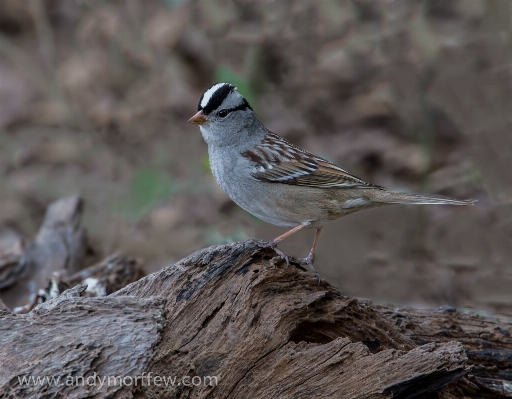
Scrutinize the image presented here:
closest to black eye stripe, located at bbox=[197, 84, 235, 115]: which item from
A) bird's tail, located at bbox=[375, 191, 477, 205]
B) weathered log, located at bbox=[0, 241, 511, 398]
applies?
bird's tail, located at bbox=[375, 191, 477, 205]

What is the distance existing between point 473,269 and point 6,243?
421 centimetres

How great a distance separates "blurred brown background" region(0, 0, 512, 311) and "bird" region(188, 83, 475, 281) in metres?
1.14

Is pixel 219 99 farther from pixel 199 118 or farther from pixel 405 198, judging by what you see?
pixel 405 198

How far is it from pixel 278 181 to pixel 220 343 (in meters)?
1.38

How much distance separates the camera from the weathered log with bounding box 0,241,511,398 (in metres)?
2.76

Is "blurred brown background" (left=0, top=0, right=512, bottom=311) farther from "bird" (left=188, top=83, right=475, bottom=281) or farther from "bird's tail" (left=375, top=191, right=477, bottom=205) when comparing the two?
"bird's tail" (left=375, top=191, right=477, bottom=205)

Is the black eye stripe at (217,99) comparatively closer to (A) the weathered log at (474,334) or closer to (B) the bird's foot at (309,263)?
(B) the bird's foot at (309,263)

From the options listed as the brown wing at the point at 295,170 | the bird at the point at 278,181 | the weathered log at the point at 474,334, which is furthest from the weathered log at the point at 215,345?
the brown wing at the point at 295,170

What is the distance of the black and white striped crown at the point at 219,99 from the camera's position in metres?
4.21

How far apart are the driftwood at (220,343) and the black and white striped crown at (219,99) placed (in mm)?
1303

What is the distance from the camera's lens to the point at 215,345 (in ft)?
9.66

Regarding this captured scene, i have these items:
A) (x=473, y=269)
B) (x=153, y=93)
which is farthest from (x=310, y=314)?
(x=153, y=93)

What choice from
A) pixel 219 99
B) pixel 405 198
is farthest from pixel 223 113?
pixel 405 198

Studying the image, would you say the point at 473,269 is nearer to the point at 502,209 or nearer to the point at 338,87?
the point at 502,209
